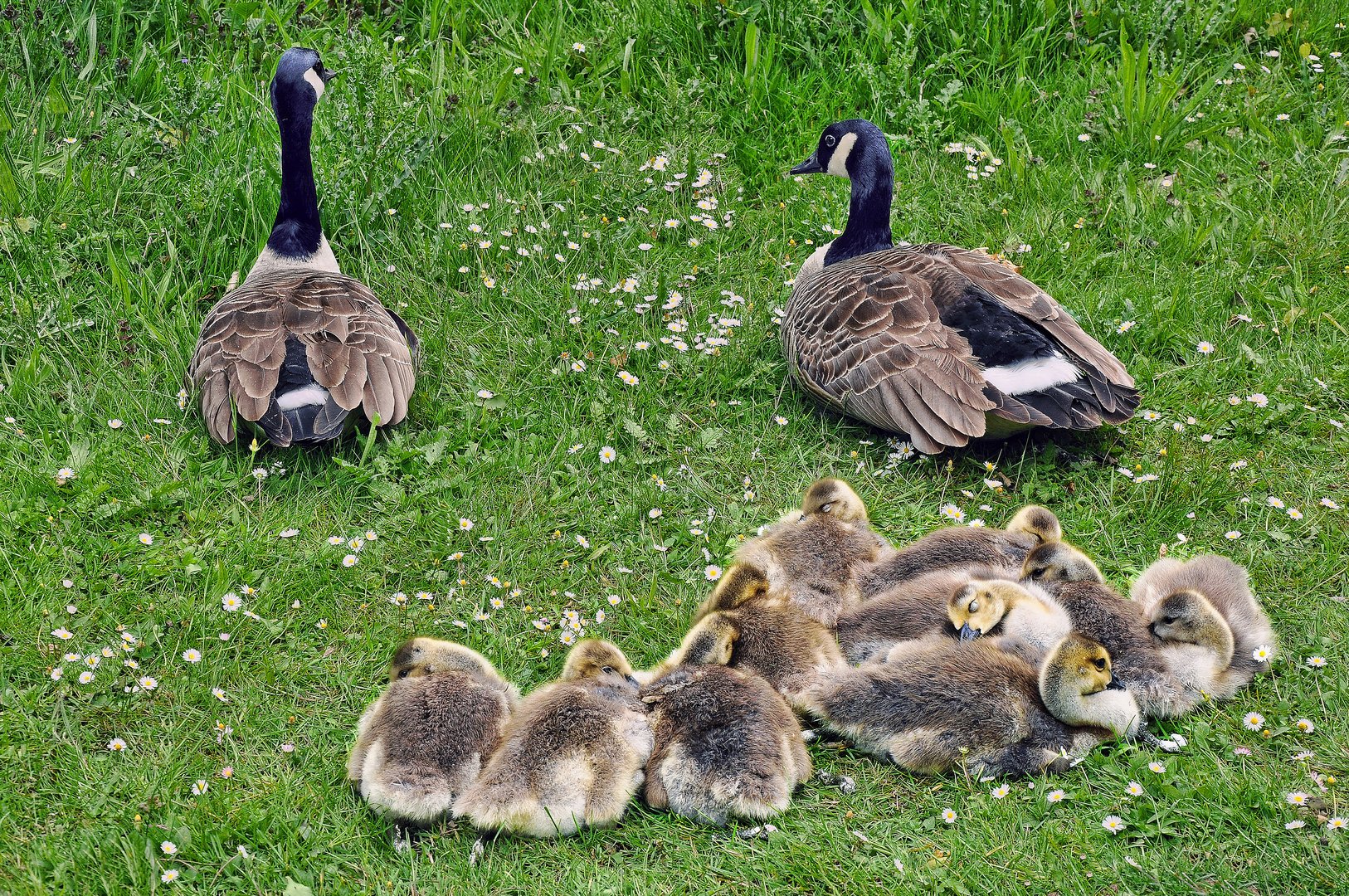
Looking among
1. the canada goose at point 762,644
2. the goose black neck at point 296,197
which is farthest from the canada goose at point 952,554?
the goose black neck at point 296,197

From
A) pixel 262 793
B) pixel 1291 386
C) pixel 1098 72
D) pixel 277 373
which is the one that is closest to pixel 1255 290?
pixel 1291 386

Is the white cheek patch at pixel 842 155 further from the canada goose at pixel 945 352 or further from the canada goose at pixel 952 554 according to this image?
the canada goose at pixel 952 554

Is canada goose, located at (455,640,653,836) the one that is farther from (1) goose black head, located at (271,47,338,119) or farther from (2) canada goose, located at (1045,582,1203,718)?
(1) goose black head, located at (271,47,338,119)

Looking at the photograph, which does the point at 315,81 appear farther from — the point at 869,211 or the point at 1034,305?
the point at 1034,305

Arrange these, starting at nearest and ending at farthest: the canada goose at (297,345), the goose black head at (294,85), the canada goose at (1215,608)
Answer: the canada goose at (1215,608), the canada goose at (297,345), the goose black head at (294,85)

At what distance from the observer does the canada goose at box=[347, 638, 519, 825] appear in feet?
14.1

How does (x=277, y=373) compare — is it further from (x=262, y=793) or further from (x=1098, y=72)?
(x=1098, y=72)

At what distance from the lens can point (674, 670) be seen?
15.4ft

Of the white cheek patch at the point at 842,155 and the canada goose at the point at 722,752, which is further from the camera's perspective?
the white cheek patch at the point at 842,155

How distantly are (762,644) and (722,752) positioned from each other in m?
0.57

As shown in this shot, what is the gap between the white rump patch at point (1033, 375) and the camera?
621cm

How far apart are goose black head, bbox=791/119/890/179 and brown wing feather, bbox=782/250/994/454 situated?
76 cm

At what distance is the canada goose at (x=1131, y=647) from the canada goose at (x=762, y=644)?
101 cm

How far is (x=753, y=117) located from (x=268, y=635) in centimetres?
526
